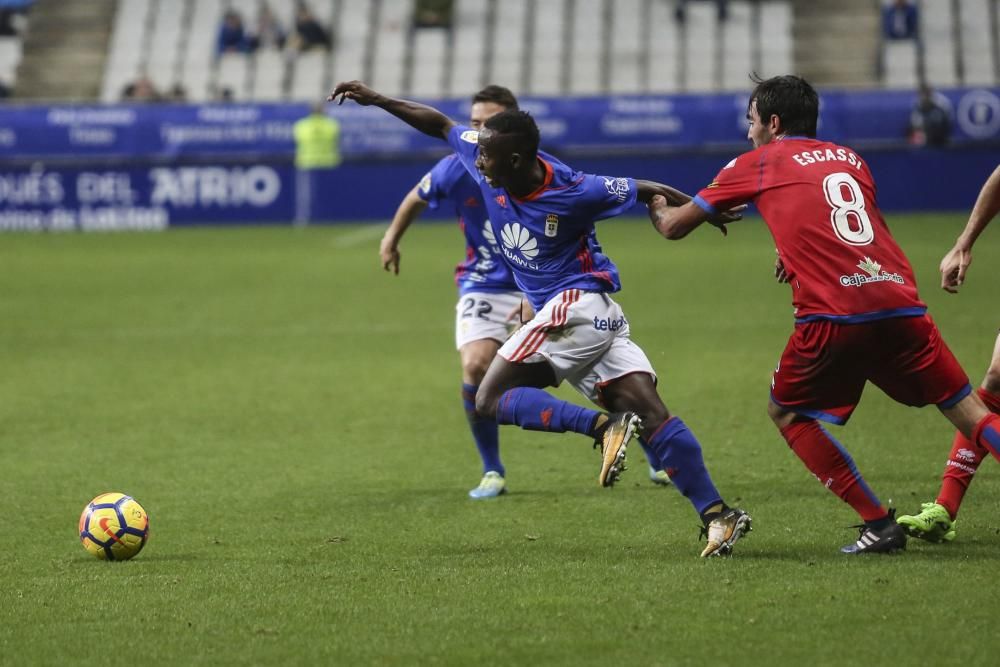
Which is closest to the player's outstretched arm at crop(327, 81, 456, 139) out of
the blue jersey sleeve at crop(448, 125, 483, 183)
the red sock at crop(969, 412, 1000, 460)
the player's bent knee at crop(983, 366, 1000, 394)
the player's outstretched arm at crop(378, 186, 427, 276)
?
the blue jersey sleeve at crop(448, 125, 483, 183)

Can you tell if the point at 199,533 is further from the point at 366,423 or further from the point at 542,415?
the point at 366,423

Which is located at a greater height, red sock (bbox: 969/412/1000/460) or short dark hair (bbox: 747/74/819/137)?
short dark hair (bbox: 747/74/819/137)

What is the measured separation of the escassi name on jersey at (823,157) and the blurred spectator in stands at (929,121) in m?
21.6

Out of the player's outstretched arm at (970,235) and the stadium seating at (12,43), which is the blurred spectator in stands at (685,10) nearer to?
the stadium seating at (12,43)

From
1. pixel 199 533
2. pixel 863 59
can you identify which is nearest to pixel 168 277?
pixel 199 533

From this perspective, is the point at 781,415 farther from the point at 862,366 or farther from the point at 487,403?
the point at 487,403

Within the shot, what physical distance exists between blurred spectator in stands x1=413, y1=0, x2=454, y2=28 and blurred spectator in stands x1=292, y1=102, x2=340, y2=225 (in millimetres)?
9091

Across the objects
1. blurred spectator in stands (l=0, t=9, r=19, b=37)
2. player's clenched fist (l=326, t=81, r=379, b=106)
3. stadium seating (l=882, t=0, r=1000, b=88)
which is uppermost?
blurred spectator in stands (l=0, t=9, r=19, b=37)

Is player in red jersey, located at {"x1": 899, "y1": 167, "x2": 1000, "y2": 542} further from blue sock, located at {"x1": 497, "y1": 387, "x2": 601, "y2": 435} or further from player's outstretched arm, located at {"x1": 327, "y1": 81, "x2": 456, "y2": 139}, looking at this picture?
player's outstretched arm, located at {"x1": 327, "y1": 81, "x2": 456, "y2": 139}

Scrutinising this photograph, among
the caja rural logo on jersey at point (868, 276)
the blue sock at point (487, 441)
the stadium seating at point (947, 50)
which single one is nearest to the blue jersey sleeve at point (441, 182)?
the blue sock at point (487, 441)

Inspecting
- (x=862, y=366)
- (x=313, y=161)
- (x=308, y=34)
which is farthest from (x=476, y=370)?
(x=308, y=34)

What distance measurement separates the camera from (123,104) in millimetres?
28344

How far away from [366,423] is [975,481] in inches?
159

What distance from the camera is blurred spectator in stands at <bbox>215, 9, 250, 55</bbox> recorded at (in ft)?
117
